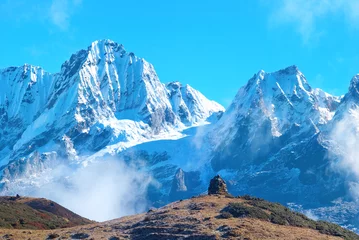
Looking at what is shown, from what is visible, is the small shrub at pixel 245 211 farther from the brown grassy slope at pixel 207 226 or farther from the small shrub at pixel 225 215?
the small shrub at pixel 225 215

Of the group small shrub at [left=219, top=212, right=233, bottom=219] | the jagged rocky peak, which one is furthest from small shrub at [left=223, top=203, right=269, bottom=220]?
the jagged rocky peak

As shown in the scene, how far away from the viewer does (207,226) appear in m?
92.4

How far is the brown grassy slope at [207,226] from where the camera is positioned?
9000 centimetres

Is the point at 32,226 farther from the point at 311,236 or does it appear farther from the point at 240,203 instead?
the point at 311,236

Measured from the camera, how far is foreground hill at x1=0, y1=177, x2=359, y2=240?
296 feet

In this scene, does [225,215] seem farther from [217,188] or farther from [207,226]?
[217,188]

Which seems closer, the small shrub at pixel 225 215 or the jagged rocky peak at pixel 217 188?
the small shrub at pixel 225 215

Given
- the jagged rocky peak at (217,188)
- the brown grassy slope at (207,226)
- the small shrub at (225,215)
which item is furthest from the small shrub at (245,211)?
the jagged rocky peak at (217,188)

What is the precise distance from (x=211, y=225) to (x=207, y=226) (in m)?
0.63

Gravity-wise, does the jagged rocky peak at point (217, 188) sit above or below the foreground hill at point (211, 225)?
above

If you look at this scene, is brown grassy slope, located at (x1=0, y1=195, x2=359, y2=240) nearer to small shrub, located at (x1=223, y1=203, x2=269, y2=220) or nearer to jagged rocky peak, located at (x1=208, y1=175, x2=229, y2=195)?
small shrub, located at (x1=223, y1=203, x2=269, y2=220)

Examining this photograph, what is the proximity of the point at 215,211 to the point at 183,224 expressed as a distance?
10.0m

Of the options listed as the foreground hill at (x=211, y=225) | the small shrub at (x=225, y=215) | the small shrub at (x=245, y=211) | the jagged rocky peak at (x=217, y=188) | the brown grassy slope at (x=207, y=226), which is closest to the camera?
the brown grassy slope at (x=207, y=226)

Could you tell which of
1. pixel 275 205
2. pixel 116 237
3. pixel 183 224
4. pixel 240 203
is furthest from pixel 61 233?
pixel 275 205
